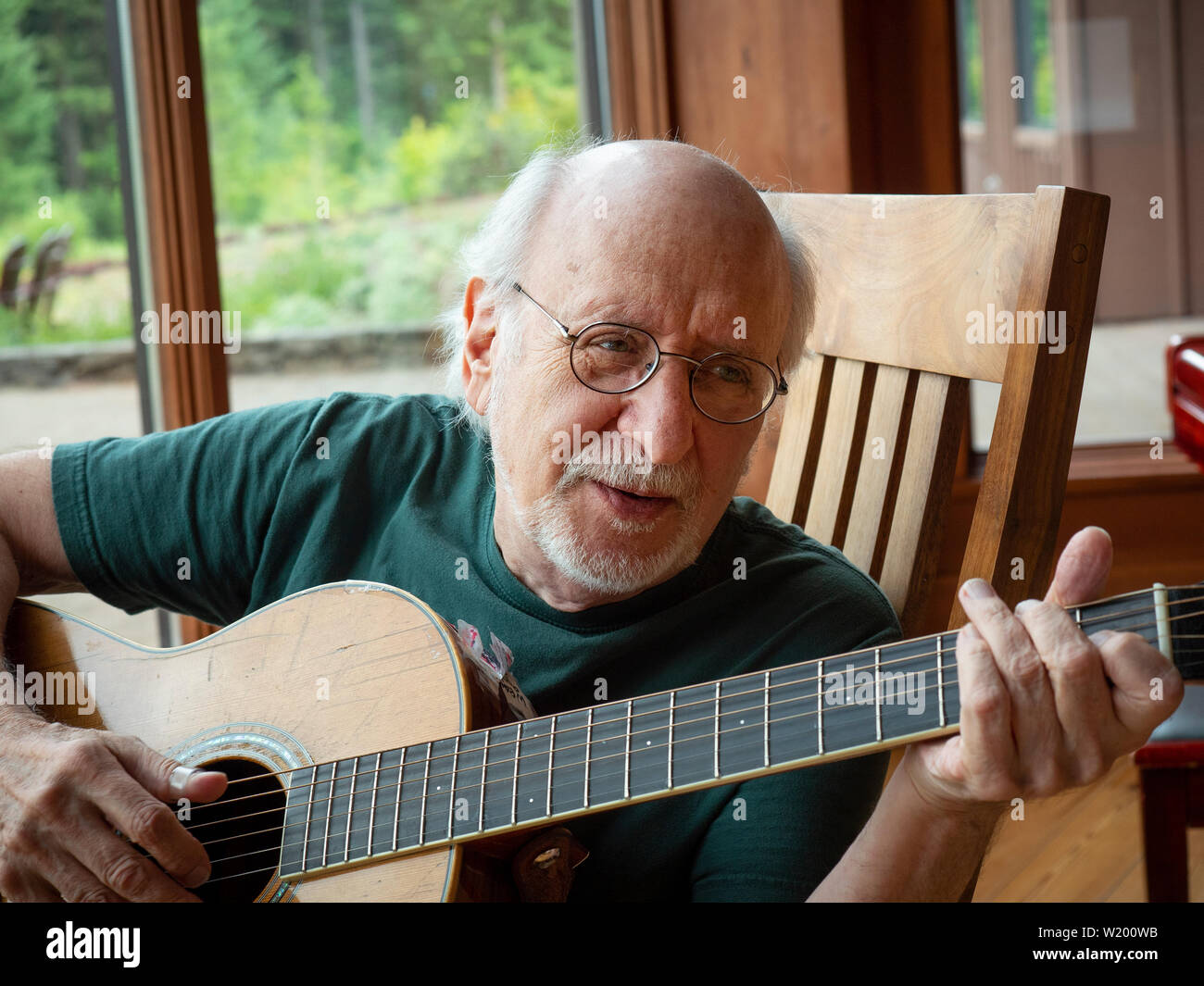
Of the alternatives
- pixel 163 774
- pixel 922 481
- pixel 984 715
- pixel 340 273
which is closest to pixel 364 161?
pixel 340 273

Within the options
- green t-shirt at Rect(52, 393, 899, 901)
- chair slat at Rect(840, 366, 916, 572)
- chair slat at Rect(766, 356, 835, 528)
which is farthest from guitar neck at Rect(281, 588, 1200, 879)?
chair slat at Rect(766, 356, 835, 528)

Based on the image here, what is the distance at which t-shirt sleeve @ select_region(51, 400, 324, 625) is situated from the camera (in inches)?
52.0

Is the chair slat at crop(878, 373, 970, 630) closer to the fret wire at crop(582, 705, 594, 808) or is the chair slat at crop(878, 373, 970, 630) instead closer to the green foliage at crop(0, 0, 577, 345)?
the fret wire at crop(582, 705, 594, 808)

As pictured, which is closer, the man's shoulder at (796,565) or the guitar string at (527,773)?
the guitar string at (527,773)

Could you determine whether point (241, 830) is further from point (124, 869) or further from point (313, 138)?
point (313, 138)

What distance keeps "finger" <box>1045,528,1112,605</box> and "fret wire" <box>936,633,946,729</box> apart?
0.08m

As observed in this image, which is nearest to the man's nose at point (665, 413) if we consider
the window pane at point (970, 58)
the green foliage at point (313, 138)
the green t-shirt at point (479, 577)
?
the green t-shirt at point (479, 577)

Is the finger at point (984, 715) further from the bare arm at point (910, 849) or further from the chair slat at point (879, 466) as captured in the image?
the chair slat at point (879, 466)

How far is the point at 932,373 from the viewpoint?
123 centimetres

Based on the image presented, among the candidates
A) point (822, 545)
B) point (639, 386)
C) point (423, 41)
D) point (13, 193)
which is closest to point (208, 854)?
point (639, 386)

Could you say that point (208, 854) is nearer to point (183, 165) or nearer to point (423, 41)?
point (183, 165)

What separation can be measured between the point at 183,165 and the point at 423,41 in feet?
3.45

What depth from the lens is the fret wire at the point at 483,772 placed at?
2.95 feet

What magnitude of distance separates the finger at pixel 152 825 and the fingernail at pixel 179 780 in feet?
0.05
